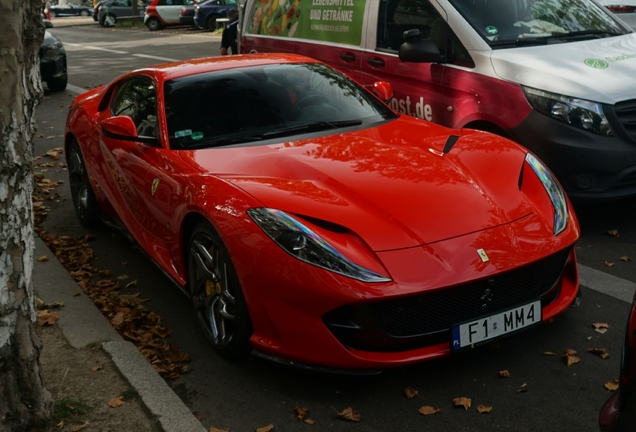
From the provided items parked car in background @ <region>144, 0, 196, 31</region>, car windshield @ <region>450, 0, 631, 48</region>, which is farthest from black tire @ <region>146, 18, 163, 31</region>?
car windshield @ <region>450, 0, 631, 48</region>

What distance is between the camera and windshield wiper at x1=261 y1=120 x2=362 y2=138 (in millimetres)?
5078

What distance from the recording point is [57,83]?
15586 mm

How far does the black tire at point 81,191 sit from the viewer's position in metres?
6.62

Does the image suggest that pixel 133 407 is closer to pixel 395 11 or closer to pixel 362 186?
pixel 362 186

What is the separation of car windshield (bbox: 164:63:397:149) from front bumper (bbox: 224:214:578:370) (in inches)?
50.9

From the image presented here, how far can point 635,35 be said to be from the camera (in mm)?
7078

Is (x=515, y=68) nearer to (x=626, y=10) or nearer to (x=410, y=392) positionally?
(x=410, y=392)

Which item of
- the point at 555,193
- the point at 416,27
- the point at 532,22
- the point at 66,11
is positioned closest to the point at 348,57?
the point at 416,27

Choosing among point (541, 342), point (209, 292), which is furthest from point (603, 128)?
point (209, 292)

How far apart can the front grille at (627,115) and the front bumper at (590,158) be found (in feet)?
0.11

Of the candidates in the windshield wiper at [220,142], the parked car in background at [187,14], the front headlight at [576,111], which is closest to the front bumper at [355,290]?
the windshield wiper at [220,142]

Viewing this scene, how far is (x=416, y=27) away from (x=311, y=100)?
2108 mm

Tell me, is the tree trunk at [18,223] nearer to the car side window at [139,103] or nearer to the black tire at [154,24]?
the car side window at [139,103]

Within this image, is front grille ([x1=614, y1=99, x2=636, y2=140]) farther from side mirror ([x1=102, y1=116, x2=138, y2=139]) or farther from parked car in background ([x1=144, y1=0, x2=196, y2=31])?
parked car in background ([x1=144, y1=0, x2=196, y2=31])
